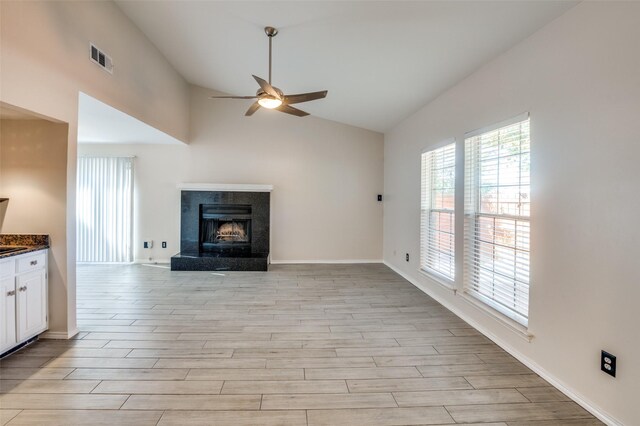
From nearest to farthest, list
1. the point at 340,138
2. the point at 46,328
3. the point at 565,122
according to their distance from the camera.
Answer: the point at 565,122
the point at 46,328
the point at 340,138

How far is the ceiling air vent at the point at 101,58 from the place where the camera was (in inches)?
119

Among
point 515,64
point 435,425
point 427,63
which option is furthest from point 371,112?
point 435,425

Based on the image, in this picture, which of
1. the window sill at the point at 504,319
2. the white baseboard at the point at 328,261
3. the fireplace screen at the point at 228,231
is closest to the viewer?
the window sill at the point at 504,319

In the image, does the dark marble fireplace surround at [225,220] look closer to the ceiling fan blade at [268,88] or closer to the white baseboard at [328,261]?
the white baseboard at [328,261]

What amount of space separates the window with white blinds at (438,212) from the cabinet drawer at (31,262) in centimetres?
435

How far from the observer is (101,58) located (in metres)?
3.17

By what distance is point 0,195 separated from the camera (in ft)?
9.23

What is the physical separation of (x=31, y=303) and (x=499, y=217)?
4349 mm

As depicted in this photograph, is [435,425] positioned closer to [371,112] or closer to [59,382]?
[59,382]

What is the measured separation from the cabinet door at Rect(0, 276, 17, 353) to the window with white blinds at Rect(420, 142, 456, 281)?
439 cm

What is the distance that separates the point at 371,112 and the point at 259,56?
208 cm

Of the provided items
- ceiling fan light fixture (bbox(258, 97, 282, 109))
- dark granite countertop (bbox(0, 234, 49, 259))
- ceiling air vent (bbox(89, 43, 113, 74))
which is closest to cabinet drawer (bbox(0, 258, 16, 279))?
dark granite countertop (bbox(0, 234, 49, 259))

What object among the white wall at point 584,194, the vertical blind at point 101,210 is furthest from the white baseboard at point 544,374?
the vertical blind at point 101,210

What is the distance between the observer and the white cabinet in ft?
7.86
